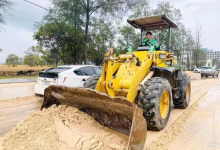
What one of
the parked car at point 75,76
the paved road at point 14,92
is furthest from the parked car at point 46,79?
the paved road at point 14,92

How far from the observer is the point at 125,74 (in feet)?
14.9

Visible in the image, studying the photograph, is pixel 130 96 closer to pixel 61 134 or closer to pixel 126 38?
pixel 61 134

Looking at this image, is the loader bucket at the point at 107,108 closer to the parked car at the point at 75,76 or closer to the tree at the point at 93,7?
the parked car at the point at 75,76

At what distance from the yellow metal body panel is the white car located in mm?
2434

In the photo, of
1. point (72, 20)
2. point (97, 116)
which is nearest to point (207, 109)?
point (97, 116)

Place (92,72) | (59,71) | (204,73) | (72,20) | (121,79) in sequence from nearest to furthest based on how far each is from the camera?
1. (121,79)
2. (59,71)
3. (92,72)
4. (72,20)
5. (204,73)

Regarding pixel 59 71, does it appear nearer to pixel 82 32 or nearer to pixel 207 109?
pixel 207 109

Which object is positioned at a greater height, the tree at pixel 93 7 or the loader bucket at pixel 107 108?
the tree at pixel 93 7

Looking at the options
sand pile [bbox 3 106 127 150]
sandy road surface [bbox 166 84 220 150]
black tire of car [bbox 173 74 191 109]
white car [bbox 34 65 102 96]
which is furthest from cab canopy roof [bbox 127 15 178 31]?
sand pile [bbox 3 106 127 150]

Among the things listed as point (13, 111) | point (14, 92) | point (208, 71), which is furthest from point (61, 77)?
point (208, 71)

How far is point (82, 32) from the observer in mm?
18328

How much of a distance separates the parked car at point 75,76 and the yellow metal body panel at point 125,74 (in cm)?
170

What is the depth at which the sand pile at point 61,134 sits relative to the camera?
9.26ft

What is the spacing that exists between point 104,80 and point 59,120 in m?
1.53
